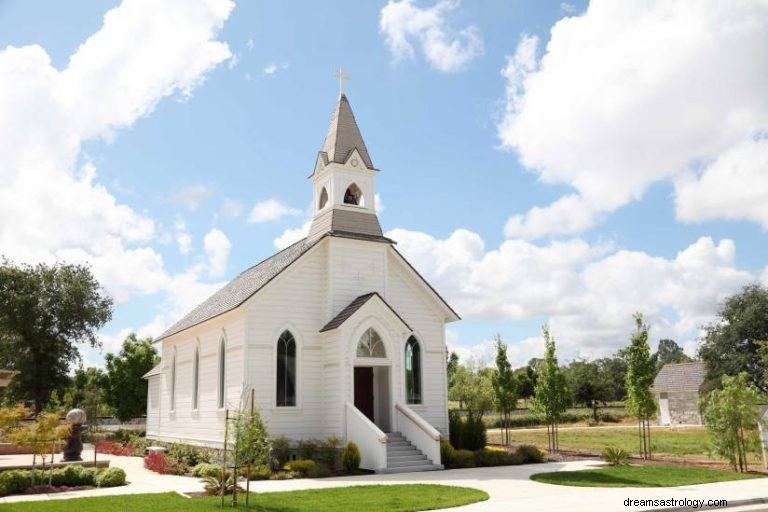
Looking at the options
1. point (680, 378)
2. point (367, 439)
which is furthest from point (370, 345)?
point (680, 378)

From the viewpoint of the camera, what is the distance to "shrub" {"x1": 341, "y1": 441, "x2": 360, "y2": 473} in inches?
859

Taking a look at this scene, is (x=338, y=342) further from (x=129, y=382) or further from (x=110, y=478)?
(x=129, y=382)

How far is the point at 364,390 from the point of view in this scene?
86.3 feet

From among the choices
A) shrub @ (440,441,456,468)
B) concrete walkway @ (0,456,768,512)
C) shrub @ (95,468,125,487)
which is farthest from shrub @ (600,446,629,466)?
shrub @ (95,468,125,487)

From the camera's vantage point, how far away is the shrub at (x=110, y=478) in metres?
19.0

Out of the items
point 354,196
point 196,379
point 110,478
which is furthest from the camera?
point 196,379

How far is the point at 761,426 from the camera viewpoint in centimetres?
2128

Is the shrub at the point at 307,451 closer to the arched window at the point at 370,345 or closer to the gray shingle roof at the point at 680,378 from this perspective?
the arched window at the point at 370,345

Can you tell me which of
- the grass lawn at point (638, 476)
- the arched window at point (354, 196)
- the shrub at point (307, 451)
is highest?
the arched window at point (354, 196)

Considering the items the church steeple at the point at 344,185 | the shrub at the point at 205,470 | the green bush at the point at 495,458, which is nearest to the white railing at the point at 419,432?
the green bush at the point at 495,458

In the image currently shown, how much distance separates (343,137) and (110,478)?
1618 cm

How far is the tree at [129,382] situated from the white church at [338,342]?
23.9 m

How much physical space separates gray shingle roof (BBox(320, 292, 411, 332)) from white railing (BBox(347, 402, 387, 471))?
291 centimetres

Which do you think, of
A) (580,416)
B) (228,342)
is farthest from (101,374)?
(580,416)
